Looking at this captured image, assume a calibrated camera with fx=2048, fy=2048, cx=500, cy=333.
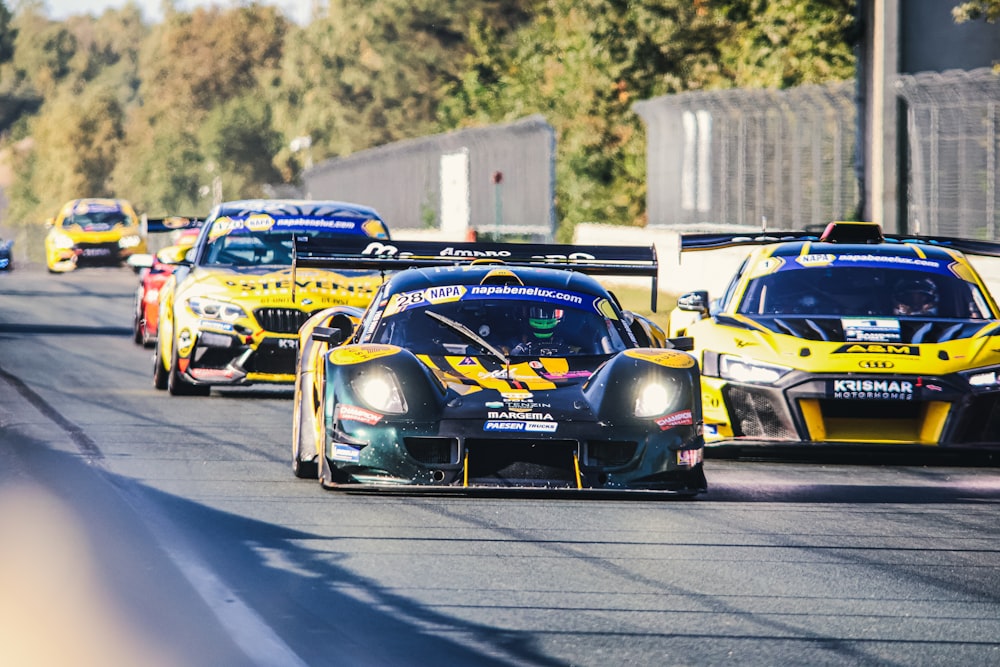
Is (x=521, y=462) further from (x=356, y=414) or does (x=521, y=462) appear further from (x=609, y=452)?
(x=356, y=414)

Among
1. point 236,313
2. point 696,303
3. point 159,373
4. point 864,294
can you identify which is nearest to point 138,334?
point 159,373

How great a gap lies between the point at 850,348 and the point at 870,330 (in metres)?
0.41

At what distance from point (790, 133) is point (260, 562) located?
71.3ft

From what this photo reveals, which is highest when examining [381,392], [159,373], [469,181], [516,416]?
[469,181]

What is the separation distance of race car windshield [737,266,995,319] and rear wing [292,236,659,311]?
103 centimetres

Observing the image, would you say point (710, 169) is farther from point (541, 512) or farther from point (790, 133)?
point (541, 512)

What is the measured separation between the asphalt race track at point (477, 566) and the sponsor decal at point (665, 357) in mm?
718

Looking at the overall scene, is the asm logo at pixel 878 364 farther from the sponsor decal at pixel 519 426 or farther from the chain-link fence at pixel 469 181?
the chain-link fence at pixel 469 181

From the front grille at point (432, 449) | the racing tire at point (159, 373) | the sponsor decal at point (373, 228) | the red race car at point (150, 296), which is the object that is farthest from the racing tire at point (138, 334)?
the front grille at point (432, 449)

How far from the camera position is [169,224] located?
18328 mm

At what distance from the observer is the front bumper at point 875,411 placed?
1154 cm

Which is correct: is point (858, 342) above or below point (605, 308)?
below

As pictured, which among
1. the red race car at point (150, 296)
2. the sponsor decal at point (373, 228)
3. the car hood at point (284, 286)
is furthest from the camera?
the red race car at point (150, 296)

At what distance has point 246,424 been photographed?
13953mm
